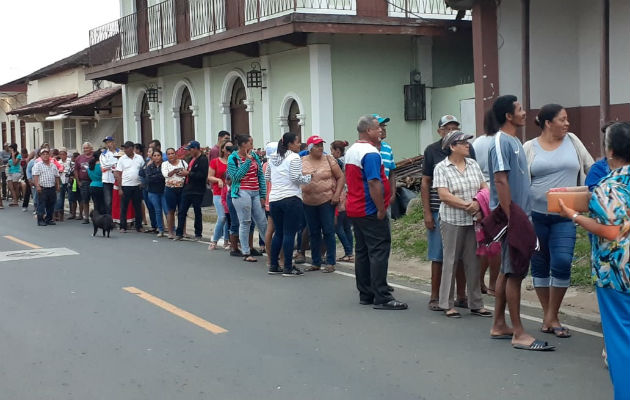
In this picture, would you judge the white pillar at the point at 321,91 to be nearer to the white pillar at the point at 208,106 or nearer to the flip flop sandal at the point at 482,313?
the white pillar at the point at 208,106

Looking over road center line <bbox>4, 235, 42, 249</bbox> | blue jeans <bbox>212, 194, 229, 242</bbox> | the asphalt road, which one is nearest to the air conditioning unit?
blue jeans <bbox>212, 194, 229, 242</bbox>

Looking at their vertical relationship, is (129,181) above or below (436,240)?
above

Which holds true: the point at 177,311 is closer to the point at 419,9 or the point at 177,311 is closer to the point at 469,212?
the point at 469,212

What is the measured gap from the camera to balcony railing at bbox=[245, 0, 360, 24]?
1858 cm

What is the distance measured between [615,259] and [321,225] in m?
6.42

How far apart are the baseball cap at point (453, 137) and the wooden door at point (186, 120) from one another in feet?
59.3

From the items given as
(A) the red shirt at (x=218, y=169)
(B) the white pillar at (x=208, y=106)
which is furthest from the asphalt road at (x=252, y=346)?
(B) the white pillar at (x=208, y=106)

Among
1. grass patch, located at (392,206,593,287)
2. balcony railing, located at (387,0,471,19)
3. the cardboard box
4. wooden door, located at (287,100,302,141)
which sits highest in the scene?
balcony railing, located at (387,0,471,19)

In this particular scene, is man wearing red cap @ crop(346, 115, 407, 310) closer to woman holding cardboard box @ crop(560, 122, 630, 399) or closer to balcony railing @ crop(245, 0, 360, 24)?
woman holding cardboard box @ crop(560, 122, 630, 399)

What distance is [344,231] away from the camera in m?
12.5

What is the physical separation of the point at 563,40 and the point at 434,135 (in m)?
5.04

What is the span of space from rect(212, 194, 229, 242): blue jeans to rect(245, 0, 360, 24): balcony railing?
6.00m

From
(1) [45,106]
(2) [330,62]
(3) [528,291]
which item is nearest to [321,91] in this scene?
(2) [330,62]

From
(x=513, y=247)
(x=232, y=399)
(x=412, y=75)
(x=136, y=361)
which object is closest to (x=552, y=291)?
(x=513, y=247)
